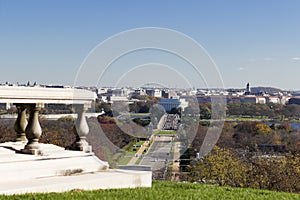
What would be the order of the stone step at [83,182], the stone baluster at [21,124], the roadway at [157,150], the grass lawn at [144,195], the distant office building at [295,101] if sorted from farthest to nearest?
the distant office building at [295,101]
the roadway at [157,150]
the stone baluster at [21,124]
the stone step at [83,182]
the grass lawn at [144,195]

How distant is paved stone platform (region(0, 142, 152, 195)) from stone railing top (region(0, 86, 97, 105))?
97 centimetres

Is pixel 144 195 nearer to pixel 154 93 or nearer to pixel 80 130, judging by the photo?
pixel 80 130

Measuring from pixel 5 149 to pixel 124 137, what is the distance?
42.6 ft

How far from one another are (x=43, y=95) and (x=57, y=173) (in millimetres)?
1490

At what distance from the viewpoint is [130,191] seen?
6.92m

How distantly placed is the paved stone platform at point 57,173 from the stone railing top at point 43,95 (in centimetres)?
97

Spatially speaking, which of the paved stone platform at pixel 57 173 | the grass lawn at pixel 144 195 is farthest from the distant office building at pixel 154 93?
the grass lawn at pixel 144 195

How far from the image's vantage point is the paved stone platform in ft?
21.9

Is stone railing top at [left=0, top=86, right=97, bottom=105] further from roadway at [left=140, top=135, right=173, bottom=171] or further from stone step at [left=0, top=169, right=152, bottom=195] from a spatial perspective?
roadway at [left=140, top=135, right=173, bottom=171]

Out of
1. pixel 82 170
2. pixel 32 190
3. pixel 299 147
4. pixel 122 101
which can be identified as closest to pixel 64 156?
pixel 82 170

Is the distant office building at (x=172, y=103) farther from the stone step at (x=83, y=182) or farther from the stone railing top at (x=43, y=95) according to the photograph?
the stone step at (x=83, y=182)

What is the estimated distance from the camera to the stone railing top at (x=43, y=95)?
7336mm

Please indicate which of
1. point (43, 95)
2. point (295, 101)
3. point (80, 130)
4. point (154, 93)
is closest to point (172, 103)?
point (154, 93)

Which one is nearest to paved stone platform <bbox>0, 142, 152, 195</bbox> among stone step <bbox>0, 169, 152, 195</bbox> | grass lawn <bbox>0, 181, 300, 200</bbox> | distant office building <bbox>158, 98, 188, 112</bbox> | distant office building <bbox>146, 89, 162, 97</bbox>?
stone step <bbox>0, 169, 152, 195</bbox>
